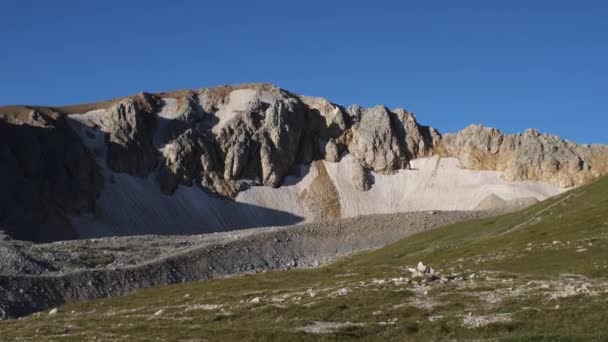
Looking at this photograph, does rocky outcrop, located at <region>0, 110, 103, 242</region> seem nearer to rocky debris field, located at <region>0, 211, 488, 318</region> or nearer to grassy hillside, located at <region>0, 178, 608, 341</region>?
rocky debris field, located at <region>0, 211, 488, 318</region>

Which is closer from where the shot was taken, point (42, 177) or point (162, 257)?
point (162, 257)

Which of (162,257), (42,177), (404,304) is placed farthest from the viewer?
(42,177)

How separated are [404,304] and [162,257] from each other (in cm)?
6928

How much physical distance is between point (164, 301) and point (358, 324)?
2988cm

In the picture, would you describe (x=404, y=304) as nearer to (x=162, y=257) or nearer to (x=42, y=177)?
(x=162, y=257)

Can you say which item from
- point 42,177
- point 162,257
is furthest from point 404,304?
point 42,177

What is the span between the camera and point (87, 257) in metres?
106

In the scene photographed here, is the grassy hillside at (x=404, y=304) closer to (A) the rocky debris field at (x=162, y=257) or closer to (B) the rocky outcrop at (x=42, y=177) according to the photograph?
(A) the rocky debris field at (x=162, y=257)

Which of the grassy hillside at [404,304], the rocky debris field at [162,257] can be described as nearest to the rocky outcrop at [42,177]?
the rocky debris field at [162,257]

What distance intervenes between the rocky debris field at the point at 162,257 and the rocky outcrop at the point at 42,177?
4058 cm

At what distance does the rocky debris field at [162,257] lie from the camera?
85125 millimetres

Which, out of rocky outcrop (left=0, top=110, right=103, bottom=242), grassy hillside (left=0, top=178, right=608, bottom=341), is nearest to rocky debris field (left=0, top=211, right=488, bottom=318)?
grassy hillside (left=0, top=178, right=608, bottom=341)

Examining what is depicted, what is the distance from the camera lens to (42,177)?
178625 mm

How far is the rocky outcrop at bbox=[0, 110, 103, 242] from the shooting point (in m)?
161
